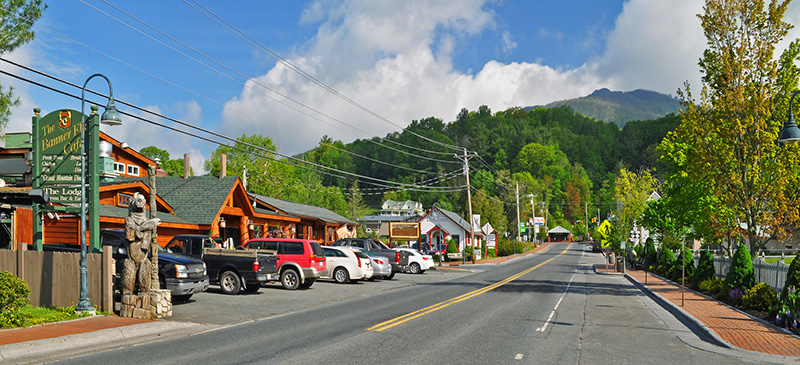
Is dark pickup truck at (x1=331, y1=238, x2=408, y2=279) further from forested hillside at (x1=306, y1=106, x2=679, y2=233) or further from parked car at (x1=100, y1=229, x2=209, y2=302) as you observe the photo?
forested hillside at (x1=306, y1=106, x2=679, y2=233)

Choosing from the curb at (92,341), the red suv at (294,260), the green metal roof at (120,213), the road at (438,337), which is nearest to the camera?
the curb at (92,341)

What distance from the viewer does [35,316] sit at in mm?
12852

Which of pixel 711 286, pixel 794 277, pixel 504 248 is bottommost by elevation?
pixel 504 248

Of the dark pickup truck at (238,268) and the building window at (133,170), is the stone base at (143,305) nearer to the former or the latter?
the dark pickup truck at (238,268)

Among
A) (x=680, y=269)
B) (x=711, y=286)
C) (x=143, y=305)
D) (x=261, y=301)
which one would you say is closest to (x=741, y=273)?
(x=711, y=286)

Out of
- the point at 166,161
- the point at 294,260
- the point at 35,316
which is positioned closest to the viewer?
the point at 35,316

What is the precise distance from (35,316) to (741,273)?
783 inches

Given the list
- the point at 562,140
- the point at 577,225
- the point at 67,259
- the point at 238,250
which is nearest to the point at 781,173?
the point at 238,250

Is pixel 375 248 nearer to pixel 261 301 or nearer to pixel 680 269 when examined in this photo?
pixel 261 301

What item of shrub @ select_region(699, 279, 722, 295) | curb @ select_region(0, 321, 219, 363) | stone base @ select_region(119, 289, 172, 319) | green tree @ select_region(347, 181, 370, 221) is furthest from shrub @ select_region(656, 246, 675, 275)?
green tree @ select_region(347, 181, 370, 221)

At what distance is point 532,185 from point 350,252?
4301 inches

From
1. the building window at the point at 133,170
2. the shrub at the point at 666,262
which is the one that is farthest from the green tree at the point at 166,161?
the shrub at the point at 666,262

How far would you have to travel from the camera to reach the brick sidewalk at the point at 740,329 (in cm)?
1109

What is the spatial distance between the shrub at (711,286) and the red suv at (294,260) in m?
14.9
